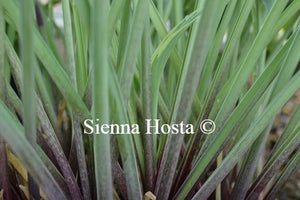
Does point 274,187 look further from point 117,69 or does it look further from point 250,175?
point 117,69

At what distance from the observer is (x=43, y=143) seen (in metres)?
0.34

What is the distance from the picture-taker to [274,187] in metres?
0.35

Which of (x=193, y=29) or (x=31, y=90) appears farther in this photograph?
(x=193, y=29)

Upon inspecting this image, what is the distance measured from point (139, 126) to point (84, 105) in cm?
7

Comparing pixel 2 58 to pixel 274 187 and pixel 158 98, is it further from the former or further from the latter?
pixel 274 187

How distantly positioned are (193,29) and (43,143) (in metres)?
0.15

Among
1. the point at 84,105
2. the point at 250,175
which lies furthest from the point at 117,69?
the point at 250,175

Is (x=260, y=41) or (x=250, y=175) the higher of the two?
(x=260, y=41)

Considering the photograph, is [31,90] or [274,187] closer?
[31,90]
